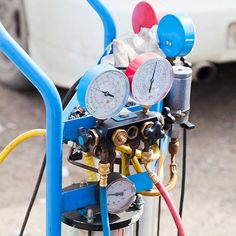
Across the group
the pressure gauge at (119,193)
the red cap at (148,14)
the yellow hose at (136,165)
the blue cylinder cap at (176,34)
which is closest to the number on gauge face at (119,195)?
the pressure gauge at (119,193)

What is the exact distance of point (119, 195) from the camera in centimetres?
165

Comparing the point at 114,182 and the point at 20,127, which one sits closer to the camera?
the point at 114,182

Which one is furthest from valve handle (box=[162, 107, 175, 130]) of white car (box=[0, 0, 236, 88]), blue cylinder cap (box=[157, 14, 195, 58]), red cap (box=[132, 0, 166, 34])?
white car (box=[0, 0, 236, 88])

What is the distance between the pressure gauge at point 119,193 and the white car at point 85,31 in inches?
66.4

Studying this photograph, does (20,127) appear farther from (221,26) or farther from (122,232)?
(122,232)

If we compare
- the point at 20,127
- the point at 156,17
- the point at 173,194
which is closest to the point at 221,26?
the point at 173,194

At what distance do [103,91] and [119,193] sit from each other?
29cm

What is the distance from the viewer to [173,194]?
312 cm

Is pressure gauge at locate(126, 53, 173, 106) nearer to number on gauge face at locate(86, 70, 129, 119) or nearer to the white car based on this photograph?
number on gauge face at locate(86, 70, 129, 119)

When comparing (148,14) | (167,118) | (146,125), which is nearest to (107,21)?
(148,14)

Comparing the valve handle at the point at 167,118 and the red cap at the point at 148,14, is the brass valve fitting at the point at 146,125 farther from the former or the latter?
the red cap at the point at 148,14

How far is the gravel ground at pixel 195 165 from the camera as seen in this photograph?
294cm

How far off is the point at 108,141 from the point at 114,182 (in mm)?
158

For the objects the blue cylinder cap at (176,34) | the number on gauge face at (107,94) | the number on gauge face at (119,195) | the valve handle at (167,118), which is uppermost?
the blue cylinder cap at (176,34)
